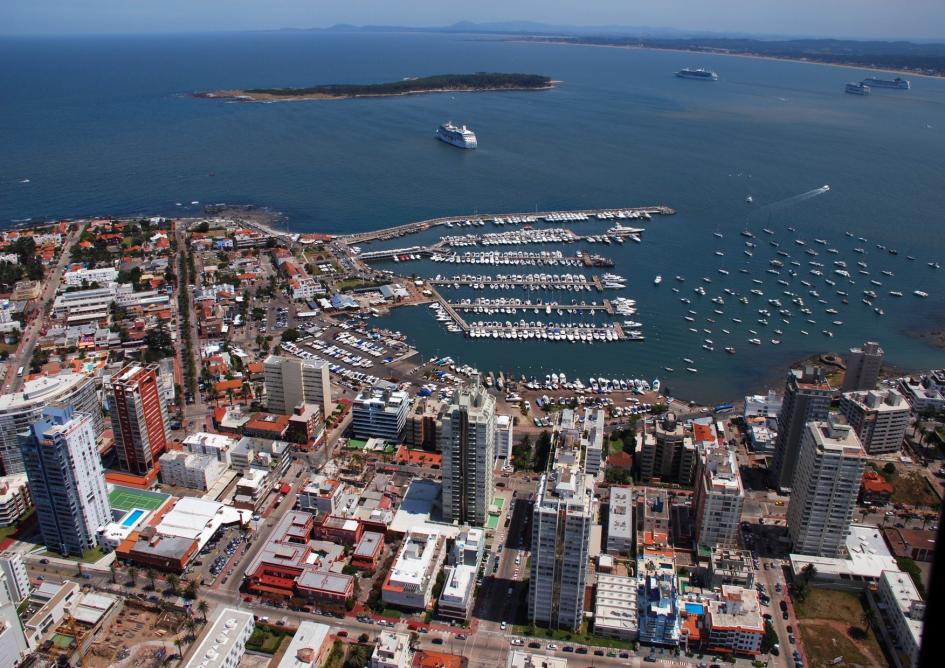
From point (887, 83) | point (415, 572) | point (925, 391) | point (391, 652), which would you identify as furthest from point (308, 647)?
point (887, 83)

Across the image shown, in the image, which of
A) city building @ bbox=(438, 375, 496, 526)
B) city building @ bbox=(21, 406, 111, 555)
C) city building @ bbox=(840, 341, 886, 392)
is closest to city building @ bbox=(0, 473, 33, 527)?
city building @ bbox=(21, 406, 111, 555)

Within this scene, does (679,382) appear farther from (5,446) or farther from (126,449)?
(5,446)

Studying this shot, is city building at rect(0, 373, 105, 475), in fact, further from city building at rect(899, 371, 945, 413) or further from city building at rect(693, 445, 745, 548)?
city building at rect(899, 371, 945, 413)

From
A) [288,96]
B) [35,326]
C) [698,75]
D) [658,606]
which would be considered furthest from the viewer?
[698,75]

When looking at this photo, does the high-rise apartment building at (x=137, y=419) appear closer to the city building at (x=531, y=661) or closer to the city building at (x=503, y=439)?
the city building at (x=503, y=439)

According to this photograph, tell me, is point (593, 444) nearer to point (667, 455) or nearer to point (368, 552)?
point (667, 455)

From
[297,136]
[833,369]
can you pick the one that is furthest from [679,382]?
[297,136]
